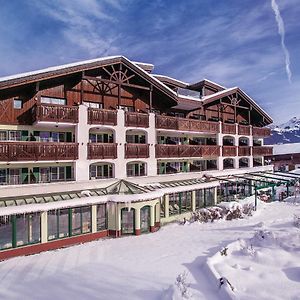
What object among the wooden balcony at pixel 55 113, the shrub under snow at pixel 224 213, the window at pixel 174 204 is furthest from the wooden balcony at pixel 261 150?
the wooden balcony at pixel 55 113

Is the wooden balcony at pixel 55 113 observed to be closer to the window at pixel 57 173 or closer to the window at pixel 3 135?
the window at pixel 3 135

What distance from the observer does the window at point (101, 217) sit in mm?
20812

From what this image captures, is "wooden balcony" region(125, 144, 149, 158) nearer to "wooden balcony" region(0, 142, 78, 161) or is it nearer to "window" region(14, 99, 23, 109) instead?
"wooden balcony" region(0, 142, 78, 161)

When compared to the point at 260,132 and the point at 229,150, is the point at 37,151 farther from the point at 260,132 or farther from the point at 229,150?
the point at 260,132

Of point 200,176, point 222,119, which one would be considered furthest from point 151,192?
point 222,119

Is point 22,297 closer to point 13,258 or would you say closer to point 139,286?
point 139,286

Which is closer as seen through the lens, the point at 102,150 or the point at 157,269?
the point at 157,269

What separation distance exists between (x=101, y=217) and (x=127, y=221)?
1849 mm

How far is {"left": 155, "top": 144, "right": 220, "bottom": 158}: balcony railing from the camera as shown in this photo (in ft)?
87.7

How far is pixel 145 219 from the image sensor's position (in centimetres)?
2153

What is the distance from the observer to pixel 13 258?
55.9 ft

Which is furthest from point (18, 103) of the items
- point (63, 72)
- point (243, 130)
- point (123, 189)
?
point (243, 130)

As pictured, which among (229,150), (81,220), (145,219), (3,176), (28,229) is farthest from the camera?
(229,150)

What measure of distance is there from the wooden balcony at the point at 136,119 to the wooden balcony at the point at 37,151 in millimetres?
5132
